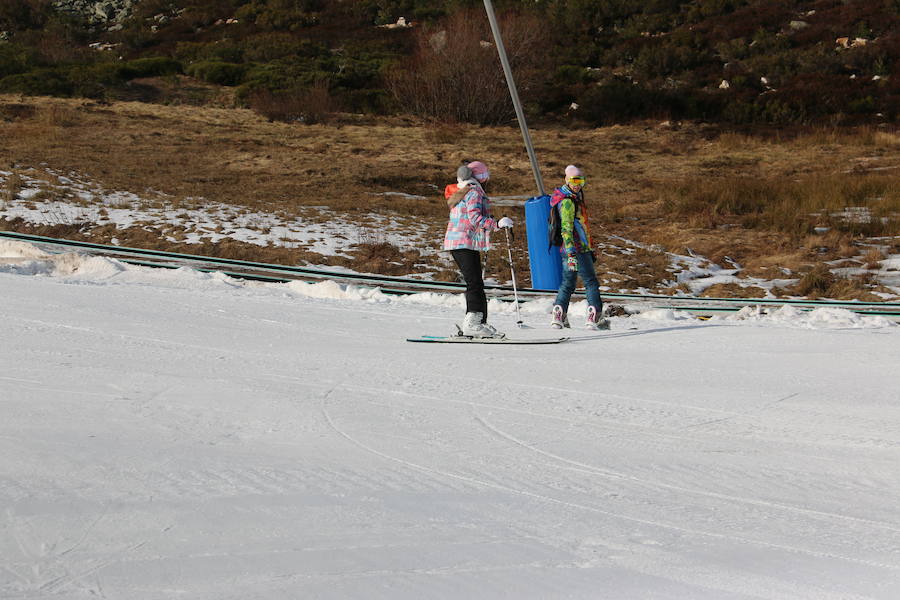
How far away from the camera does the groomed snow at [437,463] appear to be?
349cm

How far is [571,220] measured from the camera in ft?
30.5

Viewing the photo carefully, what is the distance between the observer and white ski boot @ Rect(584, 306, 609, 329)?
31.8 feet

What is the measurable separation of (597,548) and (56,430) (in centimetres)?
302

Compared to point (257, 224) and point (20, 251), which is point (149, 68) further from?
point (20, 251)

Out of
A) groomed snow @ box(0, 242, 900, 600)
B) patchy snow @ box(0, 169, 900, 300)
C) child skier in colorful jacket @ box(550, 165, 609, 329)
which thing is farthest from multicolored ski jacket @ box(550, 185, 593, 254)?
patchy snow @ box(0, 169, 900, 300)

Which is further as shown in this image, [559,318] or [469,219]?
[559,318]

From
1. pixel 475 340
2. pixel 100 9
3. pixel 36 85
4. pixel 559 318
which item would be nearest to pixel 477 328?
pixel 475 340

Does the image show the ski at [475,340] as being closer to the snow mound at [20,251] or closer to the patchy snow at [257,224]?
the patchy snow at [257,224]

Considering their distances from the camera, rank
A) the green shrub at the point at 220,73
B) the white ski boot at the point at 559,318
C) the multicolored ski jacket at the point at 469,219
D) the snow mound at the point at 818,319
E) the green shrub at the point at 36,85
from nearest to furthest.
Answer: the multicolored ski jacket at the point at 469,219
the white ski boot at the point at 559,318
the snow mound at the point at 818,319
the green shrub at the point at 36,85
the green shrub at the point at 220,73

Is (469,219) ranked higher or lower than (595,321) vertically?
higher

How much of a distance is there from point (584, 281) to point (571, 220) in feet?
2.01

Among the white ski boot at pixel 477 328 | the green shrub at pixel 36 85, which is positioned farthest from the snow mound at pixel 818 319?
the green shrub at pixel 36 85

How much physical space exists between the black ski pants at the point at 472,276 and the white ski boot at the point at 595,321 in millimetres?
1316

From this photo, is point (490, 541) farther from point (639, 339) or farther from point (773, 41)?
point (773, 41)
